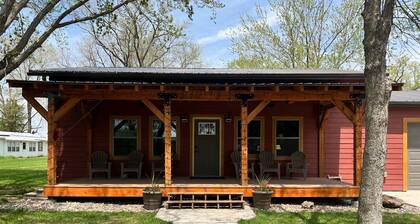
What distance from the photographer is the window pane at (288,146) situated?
11859mm

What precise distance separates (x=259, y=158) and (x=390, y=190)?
4112 millimetres

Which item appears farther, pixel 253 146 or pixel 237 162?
pixel 253 146

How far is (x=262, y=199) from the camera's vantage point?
906 cm

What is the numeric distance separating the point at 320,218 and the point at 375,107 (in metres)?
3.25

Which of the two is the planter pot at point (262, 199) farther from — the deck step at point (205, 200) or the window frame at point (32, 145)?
the window frame at point (32, 145)

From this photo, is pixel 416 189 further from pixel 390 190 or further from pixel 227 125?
pixel 227 125

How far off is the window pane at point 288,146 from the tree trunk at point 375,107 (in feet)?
19.8

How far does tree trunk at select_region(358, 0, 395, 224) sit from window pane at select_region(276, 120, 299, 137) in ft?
20.0

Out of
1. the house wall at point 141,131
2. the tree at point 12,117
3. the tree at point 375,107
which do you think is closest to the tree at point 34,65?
the tree at point 12,117

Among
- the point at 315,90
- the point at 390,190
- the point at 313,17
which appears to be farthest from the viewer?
the point at 313,17

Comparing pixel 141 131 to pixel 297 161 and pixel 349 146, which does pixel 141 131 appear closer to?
pixel 297 161

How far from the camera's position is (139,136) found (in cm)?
1177

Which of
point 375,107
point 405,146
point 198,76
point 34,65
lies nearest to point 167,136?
point 198,76

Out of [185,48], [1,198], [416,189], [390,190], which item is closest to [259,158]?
[390,190]
